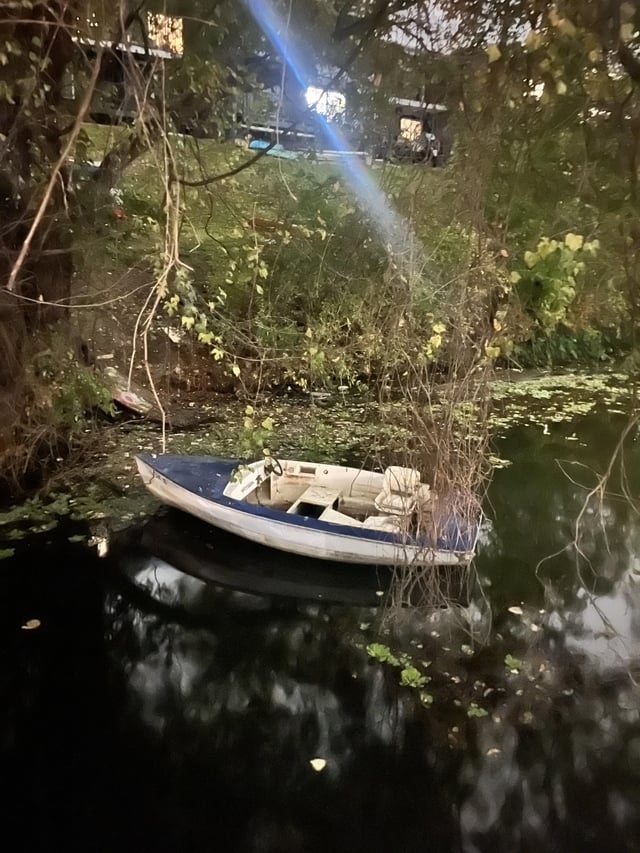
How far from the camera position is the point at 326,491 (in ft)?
13.7

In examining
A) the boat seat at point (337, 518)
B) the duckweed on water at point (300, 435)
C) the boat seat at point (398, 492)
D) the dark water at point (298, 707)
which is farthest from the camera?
the duckweed on water at point (300, 435)

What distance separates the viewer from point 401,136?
346 cm

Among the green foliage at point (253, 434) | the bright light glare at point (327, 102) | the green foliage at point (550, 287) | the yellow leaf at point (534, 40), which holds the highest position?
the bright light glare at point (327, 102)

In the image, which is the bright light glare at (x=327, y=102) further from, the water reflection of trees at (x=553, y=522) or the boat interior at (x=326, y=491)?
the water reflection of trees at (x=553, y=522)

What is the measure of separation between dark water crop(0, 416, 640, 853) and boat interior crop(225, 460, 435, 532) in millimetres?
323

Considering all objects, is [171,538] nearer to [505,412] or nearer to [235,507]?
[235,507]

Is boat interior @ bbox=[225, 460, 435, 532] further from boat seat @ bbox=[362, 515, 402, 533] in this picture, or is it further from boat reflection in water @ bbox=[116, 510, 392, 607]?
boat reflection in water @ bbox=[116, 510, 392, 607]

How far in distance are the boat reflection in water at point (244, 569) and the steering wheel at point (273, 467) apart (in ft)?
1.46

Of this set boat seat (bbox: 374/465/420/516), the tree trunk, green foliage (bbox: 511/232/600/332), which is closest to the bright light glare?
the tree trunk

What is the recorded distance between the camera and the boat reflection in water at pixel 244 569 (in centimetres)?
371

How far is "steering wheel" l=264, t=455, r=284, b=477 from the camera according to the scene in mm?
4125

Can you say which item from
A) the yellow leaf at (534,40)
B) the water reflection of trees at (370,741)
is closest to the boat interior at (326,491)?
the water reflection of trees at (370,741)

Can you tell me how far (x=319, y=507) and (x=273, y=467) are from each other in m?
0.37

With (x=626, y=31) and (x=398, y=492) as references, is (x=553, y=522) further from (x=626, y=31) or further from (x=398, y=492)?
(x=626, y=31)
